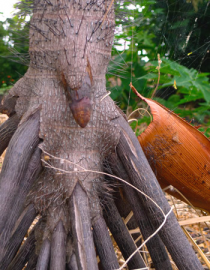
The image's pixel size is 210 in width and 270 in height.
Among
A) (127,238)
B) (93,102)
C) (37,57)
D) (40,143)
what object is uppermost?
(37,57)

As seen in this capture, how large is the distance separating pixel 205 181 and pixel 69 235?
424mm

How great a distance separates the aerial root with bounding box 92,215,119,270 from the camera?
844 millimetres

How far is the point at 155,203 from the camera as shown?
2.59ft

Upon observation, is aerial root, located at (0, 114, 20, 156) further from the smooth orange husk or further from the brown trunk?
the smooth orange husk

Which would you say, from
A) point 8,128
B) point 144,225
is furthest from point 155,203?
point 8,128

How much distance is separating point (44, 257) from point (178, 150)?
1.55 feet

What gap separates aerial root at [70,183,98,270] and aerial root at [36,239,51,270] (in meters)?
0.09

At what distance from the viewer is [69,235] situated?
33.4 inches

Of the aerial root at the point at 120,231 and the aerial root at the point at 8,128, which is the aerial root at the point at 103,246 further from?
the aerial root at the point at 8,128

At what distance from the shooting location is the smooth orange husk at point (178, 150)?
90cm

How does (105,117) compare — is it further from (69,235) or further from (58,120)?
(69,235)

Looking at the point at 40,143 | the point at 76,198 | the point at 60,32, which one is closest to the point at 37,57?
the point at 60,32

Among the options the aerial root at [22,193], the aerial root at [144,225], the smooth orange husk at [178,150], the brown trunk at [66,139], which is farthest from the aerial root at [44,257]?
the smooth orange husk at [178,150]

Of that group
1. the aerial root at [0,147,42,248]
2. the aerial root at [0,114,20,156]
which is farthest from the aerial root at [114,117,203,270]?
the aerial root at [0,114,20,156]
